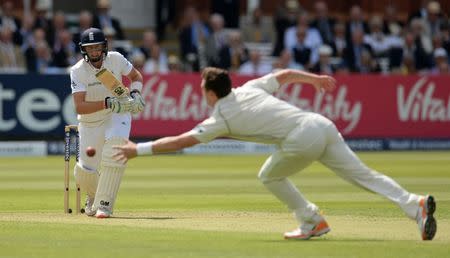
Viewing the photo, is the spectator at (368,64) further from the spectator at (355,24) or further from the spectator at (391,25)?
the spectator at (391,25)

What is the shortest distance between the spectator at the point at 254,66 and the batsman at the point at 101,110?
10434 millimetres

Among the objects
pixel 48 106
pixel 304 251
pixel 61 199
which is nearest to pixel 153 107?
pixel 48 106

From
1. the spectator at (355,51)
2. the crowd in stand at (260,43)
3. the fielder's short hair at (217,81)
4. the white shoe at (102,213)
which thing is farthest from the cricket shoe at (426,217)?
the spectator at (355,51)

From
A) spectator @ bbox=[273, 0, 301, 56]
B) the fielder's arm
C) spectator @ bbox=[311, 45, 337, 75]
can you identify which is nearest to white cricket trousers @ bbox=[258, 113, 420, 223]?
the fielder's arm

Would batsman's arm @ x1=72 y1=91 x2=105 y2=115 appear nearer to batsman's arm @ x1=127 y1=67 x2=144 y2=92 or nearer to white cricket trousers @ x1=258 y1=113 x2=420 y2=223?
batsman's arm @ x1=127 y1=67 x2=144 y2=92

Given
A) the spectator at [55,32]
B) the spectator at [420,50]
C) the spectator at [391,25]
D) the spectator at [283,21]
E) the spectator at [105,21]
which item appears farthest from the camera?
the spectator at [391,25]

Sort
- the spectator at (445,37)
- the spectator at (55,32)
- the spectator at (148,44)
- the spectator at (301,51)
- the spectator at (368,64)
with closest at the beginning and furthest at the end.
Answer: the spectator at (55,32)
the spectator at (148,44)
the spectator at (301,51)
the spectator at (368,64)
the spectator at (445,37)

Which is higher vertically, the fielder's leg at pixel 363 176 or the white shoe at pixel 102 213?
the fielder's leg at pixel 363 176

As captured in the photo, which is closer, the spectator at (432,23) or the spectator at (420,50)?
the spectator at (420,50)

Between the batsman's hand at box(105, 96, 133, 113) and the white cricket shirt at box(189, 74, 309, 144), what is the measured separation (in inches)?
75.9

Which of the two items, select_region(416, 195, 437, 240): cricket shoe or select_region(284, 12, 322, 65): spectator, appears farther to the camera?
select_region(284, 12, 322, 65): spectator

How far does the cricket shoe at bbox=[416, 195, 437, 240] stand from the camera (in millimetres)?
7926

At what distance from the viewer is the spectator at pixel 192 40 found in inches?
832

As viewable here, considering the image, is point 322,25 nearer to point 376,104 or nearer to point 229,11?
point 376,104
